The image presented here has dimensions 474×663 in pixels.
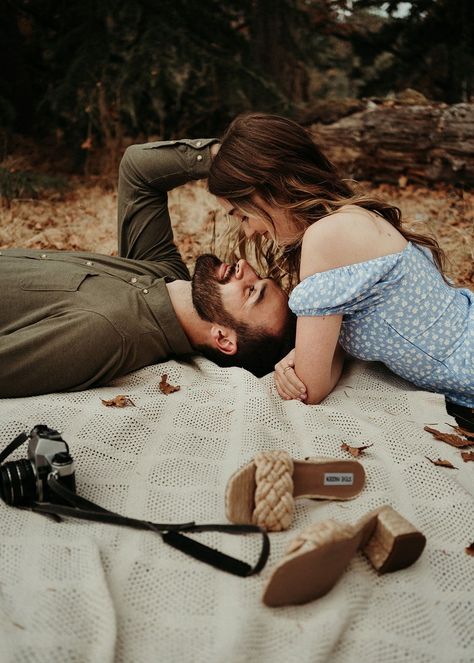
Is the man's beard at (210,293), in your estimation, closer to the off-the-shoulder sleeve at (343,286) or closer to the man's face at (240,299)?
the man's face at (240,299)

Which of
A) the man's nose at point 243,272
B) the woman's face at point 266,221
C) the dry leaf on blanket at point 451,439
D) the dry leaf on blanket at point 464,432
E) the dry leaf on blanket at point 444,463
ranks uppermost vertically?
the woman's face at point 266,221

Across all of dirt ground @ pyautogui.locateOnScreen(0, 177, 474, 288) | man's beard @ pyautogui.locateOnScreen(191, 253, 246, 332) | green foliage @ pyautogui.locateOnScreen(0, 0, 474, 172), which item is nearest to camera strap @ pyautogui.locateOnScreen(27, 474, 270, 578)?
man's beard @ pyautogui.locateOnScreen(191, 253, 246, 332)

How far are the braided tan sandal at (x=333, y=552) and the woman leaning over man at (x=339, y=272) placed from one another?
94 cm

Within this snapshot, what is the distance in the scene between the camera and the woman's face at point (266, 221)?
113 inches

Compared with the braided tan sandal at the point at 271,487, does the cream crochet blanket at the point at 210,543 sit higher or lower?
lower

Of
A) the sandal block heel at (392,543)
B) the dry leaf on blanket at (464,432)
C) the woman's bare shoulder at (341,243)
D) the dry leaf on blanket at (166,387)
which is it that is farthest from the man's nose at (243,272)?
the sandal block heel at (392,543)

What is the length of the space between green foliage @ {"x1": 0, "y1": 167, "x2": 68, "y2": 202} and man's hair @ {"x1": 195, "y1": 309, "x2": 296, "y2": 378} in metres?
3.47

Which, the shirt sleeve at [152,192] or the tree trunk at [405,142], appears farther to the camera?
the tree trunk at [405,142]

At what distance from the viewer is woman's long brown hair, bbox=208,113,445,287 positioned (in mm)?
2795

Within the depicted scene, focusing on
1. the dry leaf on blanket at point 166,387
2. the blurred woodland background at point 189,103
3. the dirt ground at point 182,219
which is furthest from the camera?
the blurred woodland background at point 189,103

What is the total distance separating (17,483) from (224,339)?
4.27ft

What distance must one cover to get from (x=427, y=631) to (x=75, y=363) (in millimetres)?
1643

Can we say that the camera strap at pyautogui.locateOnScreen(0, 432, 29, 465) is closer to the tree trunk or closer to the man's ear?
the man's ear

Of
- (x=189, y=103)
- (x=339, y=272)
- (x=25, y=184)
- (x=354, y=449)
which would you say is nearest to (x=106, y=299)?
(x=339, y=272)
